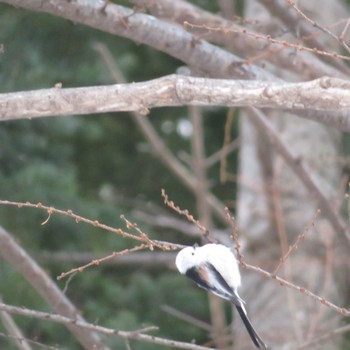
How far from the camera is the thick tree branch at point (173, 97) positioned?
8.81 feet

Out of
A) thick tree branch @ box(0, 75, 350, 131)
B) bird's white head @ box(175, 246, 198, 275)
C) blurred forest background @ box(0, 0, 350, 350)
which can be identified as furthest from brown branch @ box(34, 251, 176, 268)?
thick tree branch @ box(0, 75, 350, 131)

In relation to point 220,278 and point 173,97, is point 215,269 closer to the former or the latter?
point 220,278

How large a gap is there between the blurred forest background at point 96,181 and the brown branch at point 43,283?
111 centimetres

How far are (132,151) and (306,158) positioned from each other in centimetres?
188

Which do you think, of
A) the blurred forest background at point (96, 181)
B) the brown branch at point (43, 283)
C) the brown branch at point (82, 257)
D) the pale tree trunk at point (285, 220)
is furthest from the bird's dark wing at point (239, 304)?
the brown branch at point (82, 257)

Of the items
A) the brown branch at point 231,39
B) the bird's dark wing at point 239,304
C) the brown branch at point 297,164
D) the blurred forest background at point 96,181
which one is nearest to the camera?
the bird's dark wing at point 239,304

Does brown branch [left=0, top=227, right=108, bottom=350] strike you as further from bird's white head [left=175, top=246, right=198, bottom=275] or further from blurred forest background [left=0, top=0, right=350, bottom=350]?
blurred forest background [left=0, top=0, right=350, bottom=350]

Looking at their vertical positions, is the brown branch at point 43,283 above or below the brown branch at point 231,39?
below

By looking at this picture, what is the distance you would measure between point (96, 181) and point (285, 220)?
6.67ft

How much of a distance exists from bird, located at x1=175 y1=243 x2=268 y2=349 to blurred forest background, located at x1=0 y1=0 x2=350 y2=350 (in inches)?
62.7

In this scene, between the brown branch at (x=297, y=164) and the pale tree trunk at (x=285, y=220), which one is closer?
the brown branch at (x=297, y=164)

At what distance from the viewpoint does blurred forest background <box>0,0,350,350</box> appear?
506cm

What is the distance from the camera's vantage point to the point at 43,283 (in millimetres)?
3885

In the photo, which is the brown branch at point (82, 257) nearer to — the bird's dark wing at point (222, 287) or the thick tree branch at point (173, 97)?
the bird's dark wing at point (222, 287)
